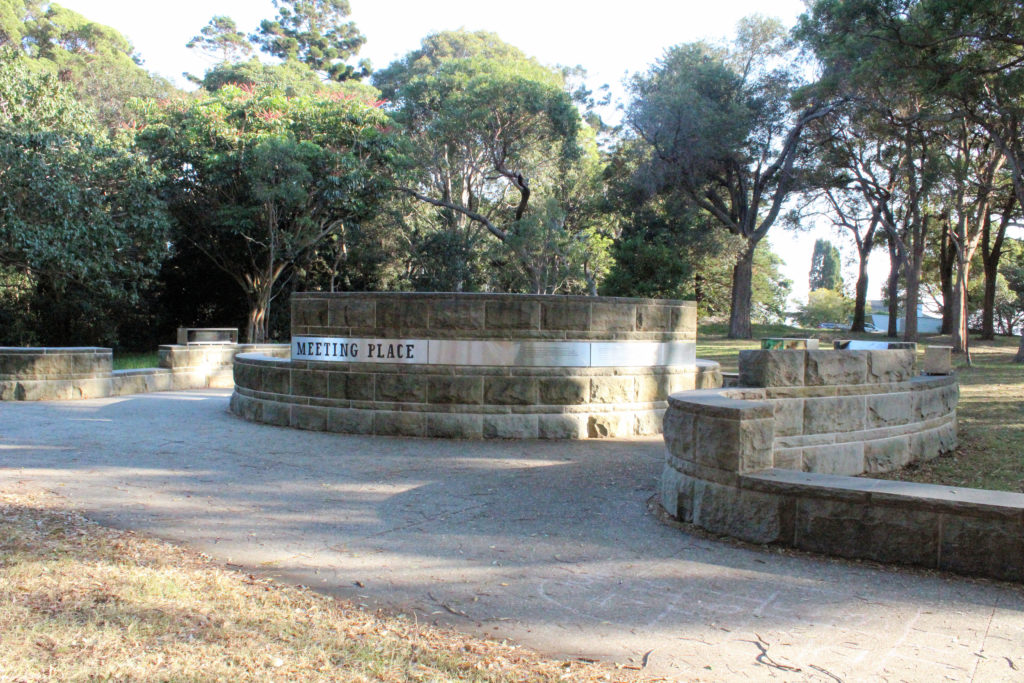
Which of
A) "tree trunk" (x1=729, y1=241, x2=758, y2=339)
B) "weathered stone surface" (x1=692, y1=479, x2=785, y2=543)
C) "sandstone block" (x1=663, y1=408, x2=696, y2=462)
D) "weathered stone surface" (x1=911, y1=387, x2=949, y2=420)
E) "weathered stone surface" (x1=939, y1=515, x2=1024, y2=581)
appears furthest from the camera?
"tree trunk" (x1=729, y1=241, x2=758, y2=339)

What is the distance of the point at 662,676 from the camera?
326cm

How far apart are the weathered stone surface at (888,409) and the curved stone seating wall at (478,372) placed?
2.95 metres

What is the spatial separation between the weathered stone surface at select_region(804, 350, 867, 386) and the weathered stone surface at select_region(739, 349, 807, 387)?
0.11m

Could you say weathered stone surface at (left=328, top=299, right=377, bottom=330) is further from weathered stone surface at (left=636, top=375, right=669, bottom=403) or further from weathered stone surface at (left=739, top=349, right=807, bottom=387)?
weathered stone surface at (left=739, top=349, right=807, bottom=387)

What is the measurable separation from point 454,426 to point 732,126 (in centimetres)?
2384

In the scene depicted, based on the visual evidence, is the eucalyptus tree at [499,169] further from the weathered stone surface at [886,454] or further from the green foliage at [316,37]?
the green foliage at [316,37]

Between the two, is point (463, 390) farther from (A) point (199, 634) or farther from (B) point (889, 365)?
(A) point (199, 634)

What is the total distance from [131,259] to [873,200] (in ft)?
85.1

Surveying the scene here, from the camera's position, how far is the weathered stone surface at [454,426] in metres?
9.40

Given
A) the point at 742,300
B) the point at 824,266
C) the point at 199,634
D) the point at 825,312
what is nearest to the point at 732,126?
the point at 742,300

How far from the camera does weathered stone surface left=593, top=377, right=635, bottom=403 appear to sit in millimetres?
9703

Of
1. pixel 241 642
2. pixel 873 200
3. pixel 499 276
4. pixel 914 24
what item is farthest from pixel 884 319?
pixel 241 642

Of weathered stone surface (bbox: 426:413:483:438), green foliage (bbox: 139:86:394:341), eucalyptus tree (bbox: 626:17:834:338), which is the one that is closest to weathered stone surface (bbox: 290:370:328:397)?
weathered stone surface (bbox: 426:413:483:438)

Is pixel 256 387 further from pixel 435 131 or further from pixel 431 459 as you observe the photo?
pixel 435 131
